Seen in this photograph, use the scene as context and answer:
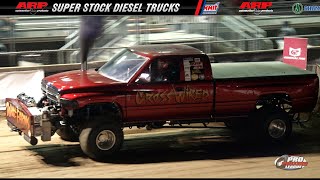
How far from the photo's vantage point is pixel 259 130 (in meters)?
10.3

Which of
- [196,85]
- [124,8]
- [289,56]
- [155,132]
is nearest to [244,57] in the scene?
[289,56]

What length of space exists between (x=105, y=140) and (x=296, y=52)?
6.19 m

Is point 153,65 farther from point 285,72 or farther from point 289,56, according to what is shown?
point 289,56

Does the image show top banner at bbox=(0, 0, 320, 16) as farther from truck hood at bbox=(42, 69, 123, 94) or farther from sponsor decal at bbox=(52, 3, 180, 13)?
truck hood at bbox=(42, 69, 123, 94)

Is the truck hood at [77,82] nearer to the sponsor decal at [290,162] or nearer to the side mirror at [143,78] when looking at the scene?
the side mirror at [143,78]

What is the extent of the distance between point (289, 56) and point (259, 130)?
12.1 ft

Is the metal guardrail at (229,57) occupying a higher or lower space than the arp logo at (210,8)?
lower

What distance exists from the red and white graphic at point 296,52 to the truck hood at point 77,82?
548 cm

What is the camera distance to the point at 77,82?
9.17 metres

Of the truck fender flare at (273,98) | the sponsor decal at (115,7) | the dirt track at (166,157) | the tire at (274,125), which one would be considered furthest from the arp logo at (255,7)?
the tire at (274,125)

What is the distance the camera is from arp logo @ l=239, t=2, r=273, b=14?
17.3m

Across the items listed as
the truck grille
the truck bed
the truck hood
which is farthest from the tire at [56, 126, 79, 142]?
the truck bed

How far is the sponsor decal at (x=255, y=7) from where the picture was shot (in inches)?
681

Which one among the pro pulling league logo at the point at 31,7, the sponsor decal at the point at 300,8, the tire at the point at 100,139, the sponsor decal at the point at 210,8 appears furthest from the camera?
the sponsor decal at the point at 300,8
